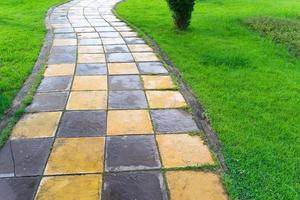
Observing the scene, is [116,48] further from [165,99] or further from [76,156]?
[76,156]

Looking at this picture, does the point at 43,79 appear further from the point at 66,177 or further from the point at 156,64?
the point at 66,177

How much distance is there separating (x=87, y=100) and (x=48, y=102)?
0.50 m

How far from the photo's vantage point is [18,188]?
3217 millimetres

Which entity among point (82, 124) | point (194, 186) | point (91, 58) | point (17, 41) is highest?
point (17, 41)

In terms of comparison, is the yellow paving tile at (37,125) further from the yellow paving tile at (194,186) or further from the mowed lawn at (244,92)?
the mowed lawn at (244,92)

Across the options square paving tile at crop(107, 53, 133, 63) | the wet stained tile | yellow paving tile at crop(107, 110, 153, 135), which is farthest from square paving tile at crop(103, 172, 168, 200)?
square paving tile at crop(107, 53, 133, 63)

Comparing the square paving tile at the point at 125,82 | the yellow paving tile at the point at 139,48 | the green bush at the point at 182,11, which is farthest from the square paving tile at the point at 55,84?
the green bush at the point at 182,11

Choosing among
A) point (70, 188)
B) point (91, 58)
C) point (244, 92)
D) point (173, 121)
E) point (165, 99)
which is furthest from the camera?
point (91, 58)

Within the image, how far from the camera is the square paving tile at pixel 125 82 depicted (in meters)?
5.48

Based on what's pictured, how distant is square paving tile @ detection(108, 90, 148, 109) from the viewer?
4840 mm

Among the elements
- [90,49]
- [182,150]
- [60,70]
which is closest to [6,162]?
[182,150]

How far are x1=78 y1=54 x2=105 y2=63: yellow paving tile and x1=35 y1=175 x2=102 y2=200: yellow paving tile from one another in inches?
143

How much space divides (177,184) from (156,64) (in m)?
3.57

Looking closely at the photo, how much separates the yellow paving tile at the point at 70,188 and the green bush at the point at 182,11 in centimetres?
622
